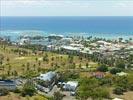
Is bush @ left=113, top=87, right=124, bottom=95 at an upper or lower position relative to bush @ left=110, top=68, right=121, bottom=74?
lower

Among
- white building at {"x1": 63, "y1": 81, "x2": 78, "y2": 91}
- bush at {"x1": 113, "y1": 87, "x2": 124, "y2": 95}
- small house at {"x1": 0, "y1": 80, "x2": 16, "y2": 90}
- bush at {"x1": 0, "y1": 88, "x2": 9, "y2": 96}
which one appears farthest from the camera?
white building at {"x1": 63, "y1": 81, "x2": 78, "y2": 91}

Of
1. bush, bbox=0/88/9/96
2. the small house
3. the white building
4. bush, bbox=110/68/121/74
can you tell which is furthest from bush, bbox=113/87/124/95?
bush, bbox=0/88/9/96

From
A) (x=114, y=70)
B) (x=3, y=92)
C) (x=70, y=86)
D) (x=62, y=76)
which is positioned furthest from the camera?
(x=114, y=70)

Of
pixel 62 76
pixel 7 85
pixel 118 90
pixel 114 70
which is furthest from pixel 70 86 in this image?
pixel 114 70

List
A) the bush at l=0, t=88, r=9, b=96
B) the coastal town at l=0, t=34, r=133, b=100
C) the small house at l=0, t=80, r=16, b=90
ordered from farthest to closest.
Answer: the small house at l=0, t=80, r=16, b=90
the coastal town at l=0, t=34, r=133, b=100
the bush at l=0, t=88, r=9, b=96

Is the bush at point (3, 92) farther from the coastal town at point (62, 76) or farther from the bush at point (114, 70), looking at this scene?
the bush at point (114, 70)

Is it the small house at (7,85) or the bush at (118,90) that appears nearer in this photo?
the small house at (7,85)

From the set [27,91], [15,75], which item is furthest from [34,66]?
[27,91]

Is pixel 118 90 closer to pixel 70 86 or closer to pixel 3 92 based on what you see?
pixel 70 86

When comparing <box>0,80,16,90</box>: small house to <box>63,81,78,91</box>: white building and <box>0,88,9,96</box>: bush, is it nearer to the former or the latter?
<box>0,88,9,96</box>: bush

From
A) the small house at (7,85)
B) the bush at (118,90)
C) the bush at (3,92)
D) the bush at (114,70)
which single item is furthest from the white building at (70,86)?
the bush at (114,70)

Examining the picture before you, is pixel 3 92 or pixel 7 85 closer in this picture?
pixel 3 92
